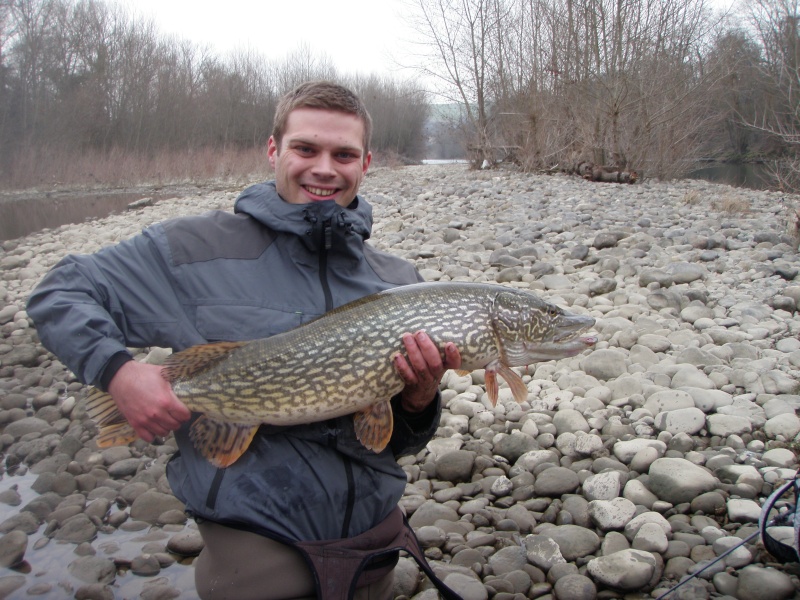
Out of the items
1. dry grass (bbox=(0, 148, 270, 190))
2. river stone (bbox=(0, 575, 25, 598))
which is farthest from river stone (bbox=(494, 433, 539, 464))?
dry grass (bbox=(0, 148, 270, 190))

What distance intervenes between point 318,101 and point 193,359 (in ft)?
3.86

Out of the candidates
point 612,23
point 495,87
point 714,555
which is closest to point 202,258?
point 714,555

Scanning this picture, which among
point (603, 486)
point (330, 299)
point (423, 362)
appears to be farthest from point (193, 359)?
point (603, 486)

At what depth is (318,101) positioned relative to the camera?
2.50 meters

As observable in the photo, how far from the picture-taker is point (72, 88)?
107 feet

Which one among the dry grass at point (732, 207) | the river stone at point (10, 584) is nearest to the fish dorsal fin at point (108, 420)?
the river stone at point (10, 584)

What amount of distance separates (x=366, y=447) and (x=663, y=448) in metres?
1.96

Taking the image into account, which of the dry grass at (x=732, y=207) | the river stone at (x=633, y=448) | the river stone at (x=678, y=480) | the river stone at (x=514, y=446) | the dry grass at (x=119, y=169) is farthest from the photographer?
the dry grass at (x=119, y=169)

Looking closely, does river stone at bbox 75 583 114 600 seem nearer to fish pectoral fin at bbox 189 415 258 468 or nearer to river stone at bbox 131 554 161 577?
river stone at bbox 131 554 161 577

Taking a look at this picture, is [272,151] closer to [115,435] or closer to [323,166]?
[323,166]

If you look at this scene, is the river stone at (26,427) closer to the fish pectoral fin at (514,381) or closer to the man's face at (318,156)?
the man's face at (318,156)

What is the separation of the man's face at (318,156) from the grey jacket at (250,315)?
0.47 ft

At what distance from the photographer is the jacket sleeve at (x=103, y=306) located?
1957 millimetres

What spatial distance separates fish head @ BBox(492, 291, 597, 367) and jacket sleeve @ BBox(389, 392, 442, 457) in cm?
41
